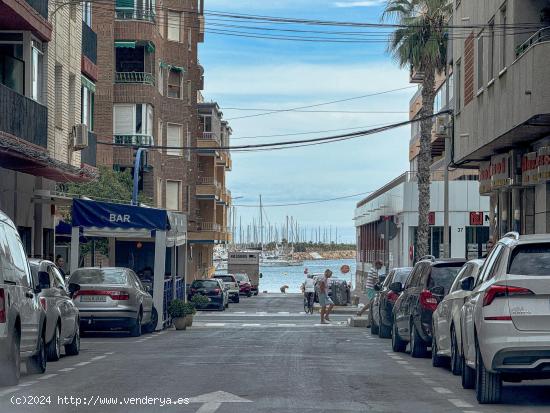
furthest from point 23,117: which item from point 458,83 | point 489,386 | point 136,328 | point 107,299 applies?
point 489,386

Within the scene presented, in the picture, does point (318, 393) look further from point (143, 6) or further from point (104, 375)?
point (143, 6)

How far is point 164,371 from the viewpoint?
703 inches

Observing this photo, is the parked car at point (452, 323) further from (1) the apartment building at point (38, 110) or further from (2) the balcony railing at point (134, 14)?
(2) the balcony railing at point (134, 14)

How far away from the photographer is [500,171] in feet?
112

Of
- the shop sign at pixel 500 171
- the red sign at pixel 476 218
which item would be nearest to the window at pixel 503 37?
the shop sign at pixel 500 171

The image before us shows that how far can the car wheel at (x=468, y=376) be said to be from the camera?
51.0ft

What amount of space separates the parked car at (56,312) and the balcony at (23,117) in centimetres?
794

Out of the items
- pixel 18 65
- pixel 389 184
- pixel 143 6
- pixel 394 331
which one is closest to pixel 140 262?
pixel 143 6

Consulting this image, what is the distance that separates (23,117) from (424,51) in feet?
68.6

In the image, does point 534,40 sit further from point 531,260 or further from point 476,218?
point 476,218

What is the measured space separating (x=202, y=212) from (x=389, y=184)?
16.1 m

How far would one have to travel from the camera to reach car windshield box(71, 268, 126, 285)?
2916 centimetres

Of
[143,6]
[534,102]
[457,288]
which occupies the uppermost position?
[143,6]

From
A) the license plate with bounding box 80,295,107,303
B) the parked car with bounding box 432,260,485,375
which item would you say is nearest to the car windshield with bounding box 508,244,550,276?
the parked car with bounding box 432,260,485,375
